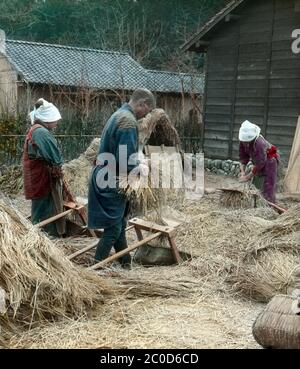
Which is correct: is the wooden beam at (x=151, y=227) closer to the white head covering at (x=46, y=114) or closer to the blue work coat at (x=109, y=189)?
the blue work coat at (x=109, y=189)

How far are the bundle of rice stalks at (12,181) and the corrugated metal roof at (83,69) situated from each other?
8.41m

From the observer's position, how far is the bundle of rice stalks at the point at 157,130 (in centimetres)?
844

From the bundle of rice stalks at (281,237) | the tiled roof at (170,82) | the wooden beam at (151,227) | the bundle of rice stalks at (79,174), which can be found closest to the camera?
the bundle of rice stalks at (281,237)

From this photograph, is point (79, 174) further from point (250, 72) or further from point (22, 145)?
point (250, 72)

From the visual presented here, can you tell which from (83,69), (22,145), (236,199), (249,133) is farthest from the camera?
(83,69)

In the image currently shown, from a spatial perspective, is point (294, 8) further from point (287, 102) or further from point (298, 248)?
point (298, 248)

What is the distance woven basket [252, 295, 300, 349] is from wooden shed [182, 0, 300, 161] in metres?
8.42

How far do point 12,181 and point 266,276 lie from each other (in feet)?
21.3

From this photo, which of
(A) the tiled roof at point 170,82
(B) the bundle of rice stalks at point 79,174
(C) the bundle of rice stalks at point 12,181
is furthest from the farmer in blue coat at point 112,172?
(A) the tiled roof at point 170,82

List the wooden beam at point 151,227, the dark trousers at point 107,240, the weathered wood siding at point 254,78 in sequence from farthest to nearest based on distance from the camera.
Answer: the weathered wood siding at point 254,78 < the wooden beam at point 151,227 < the dark trousers at point 107,240

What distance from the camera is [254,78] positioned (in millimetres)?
12008

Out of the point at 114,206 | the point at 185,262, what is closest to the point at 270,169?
the point at 185,262

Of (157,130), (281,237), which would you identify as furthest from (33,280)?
(157,130)
